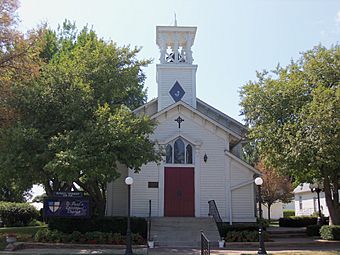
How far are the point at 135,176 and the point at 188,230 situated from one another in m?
4.48

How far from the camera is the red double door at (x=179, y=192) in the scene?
22094 mm

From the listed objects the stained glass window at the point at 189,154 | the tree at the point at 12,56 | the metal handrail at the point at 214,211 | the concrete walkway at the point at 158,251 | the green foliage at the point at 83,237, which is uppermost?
the tree at the point at 12,56

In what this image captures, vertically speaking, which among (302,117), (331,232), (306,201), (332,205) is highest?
(302,117)


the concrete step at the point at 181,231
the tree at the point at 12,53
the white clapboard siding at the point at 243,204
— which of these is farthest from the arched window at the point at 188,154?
the tree at the point at 12,53

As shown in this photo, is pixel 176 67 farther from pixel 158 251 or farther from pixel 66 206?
pixel 158 251

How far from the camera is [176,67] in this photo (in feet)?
88.5

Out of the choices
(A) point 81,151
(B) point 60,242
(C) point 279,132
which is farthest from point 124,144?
(C) point 279,132

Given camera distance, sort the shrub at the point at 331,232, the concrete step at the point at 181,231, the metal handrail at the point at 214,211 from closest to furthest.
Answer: the concrete step at the point at 181,231 → the shrub at the point at 331,232 → the metal handrail at the point at 214,211

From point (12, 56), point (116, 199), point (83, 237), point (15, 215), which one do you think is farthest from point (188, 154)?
point (15, 215)

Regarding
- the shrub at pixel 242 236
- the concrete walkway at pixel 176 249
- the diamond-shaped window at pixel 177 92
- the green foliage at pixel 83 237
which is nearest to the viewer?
the concrete walkway at pixel 176 249

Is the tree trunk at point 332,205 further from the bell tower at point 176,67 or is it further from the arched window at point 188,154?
the bell tower at point 176,67

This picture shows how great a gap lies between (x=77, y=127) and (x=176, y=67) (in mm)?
10465

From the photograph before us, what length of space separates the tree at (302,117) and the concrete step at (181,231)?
4758 mm

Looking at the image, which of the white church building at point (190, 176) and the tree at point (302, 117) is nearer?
the tree at point (302, 117)
